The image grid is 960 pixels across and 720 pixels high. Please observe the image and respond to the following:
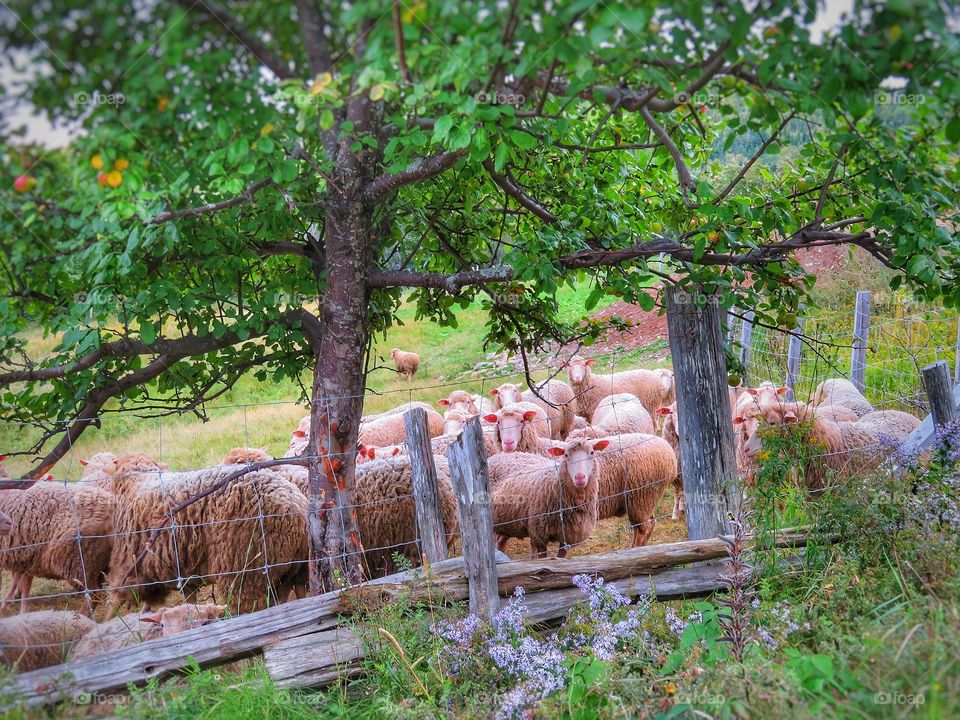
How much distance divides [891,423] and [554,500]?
3524mm

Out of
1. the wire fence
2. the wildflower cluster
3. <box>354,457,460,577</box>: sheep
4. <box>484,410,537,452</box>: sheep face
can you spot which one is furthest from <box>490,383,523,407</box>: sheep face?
the wildflower cluster

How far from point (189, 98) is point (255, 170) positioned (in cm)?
42

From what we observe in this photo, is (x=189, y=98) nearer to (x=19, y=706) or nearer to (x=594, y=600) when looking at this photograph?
(x=19, y=706)

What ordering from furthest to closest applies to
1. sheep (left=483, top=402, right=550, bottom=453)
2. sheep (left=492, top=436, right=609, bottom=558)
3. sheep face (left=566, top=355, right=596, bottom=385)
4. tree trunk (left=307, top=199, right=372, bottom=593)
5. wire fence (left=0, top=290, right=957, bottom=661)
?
1. sheep face (left=566, top=355, right=596, bottom=385)
2. sheep (left=483, top=402, right=550, bottom=453)
3. sheep (left=492, top=436, right=609, bottom=558)
4. wire fence (left=0, top=290, right=957, bottom=661)
5. tree trunk (left=307, top=199, right=372, bottom=593)

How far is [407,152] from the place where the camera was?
13.7 feet

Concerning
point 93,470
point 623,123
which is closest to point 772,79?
point 623,123

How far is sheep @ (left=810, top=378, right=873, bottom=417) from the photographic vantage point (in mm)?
8977

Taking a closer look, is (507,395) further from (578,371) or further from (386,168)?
(386,168)

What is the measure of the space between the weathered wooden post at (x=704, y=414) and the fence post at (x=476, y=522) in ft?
4.83

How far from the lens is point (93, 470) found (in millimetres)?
8109

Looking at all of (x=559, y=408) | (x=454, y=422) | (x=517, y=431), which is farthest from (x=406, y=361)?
(x=517, y=431)

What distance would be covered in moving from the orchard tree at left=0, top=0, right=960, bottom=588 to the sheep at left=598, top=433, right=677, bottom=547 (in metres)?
2.40

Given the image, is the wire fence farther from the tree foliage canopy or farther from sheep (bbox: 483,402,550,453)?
the tree foliage canopy

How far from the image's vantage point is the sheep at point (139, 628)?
4613 mm
